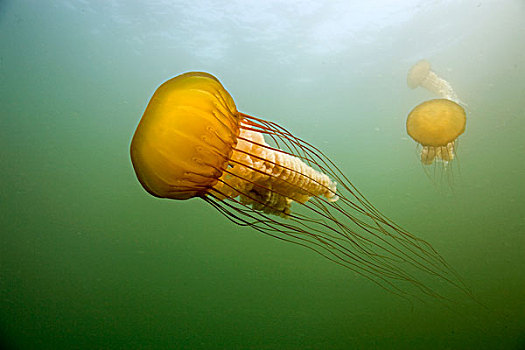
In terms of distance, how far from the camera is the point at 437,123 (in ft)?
13.4

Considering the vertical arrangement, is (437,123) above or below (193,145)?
above

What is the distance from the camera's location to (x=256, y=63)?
14117 mm

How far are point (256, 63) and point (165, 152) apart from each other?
509 inches

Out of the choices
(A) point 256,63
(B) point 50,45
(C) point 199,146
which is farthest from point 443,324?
(B) point 50,45

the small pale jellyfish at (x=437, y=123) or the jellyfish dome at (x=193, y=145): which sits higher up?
the small pale jellyfish at (x=437, y=123)

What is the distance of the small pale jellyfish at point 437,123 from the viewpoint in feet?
13.3

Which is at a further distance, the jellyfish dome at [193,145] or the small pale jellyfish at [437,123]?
A: the small pale jellyfish at [437,123]

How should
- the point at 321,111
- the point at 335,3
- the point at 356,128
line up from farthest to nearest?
1. the point at 356,128
2. the point at 321,111
3. the point at 335,3

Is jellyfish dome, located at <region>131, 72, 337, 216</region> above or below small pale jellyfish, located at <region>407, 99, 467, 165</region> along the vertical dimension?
below

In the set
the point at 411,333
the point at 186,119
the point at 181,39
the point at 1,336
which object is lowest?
the point at 1,336

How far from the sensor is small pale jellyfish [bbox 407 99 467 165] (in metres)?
4.04

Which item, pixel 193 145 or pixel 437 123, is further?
pixel 437 123

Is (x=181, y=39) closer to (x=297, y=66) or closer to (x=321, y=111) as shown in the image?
(x=297, y=66)

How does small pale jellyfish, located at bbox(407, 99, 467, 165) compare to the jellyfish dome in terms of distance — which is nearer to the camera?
the jellyfish dome
